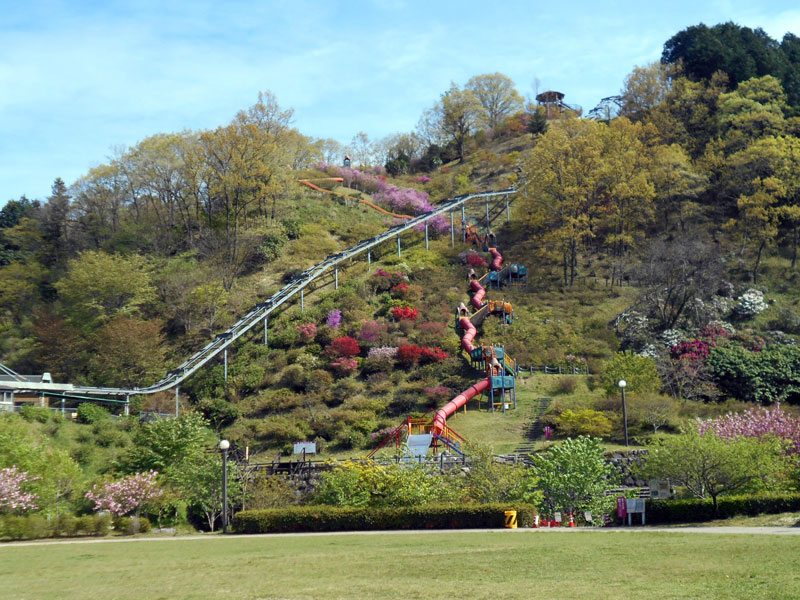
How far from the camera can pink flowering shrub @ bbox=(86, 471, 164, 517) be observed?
1301 inches

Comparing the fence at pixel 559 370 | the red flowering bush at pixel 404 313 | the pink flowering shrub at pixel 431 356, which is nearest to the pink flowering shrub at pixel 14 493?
the pink flowering shrub at pixel 431 356

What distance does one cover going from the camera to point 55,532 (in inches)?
1158

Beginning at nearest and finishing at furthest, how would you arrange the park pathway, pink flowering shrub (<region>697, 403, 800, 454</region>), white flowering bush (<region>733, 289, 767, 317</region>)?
the park pathway, pink flowering shrub (<region>697, 403, 800, 454</region>), white flowering bush (<region>733, 289, 767, 317</region>)

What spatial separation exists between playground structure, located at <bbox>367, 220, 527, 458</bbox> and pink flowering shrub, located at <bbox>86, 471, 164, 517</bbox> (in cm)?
1017

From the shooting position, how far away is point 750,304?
52.0 metres

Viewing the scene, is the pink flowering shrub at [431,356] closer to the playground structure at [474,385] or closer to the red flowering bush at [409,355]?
the red flowering bush at [409,355]

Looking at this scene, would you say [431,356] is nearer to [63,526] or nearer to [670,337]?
[670,337]

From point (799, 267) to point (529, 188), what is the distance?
19609mm

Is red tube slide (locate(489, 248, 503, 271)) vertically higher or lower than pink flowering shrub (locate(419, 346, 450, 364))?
higher

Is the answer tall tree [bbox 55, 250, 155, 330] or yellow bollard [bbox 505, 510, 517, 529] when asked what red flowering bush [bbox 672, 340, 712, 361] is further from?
tall tree [bbox 55, 250, 155, 330]

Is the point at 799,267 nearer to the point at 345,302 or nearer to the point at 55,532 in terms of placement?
the point at 345,302

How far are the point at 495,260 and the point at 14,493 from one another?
41.1 meters

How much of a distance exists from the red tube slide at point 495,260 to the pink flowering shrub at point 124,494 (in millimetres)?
35716

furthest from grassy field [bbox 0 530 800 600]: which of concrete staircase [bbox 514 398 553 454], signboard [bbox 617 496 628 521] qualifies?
concrete staircase [bbox 514 398 553 454]
